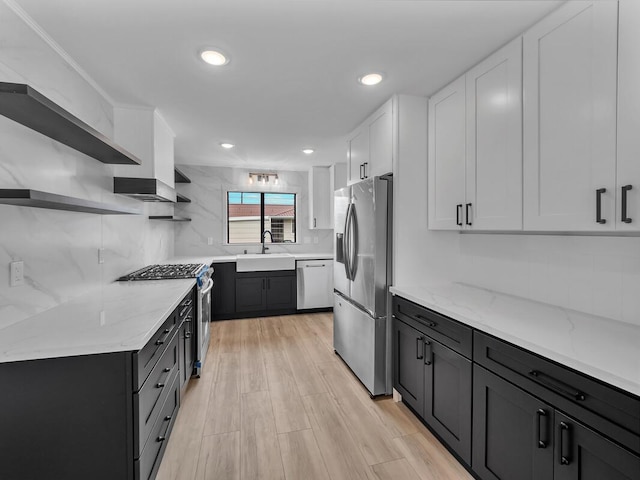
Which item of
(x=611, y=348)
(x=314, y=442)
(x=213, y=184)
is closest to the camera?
(x=611, y=348)

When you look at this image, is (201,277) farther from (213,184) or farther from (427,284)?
(213,184)

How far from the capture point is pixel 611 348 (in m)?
1.17

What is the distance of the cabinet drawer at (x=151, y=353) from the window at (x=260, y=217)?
3334mm

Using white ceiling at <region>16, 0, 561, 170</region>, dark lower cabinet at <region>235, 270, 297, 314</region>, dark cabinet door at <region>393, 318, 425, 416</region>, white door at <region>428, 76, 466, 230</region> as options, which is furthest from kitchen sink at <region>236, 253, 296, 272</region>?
white door at <region>428, 76, 466, 230</region>

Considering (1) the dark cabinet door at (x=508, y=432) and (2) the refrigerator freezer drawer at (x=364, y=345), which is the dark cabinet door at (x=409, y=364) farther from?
(1) the dark cabinet door at (x=508, y=432)

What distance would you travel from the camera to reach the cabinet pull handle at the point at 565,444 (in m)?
1.10

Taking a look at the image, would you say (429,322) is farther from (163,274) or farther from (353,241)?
(163,274)

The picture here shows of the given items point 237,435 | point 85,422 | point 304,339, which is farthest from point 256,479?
point 304,339

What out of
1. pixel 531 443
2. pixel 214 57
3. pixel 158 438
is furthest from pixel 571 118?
pixel 158 438

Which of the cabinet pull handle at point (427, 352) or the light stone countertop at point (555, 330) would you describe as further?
the cabinet pull handle at point (427, 352)

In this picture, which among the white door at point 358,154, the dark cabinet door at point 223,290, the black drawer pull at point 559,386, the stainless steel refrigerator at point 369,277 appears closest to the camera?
the black drawer pull at point 559,386

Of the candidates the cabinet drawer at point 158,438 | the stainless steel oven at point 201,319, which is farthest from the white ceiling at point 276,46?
the cabinet drawer at point 158,438

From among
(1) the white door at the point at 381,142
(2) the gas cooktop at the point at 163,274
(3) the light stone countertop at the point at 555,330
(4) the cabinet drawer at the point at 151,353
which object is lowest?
(4) the cabinet drawer at the point at 151,353

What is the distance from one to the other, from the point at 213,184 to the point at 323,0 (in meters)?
4.02
